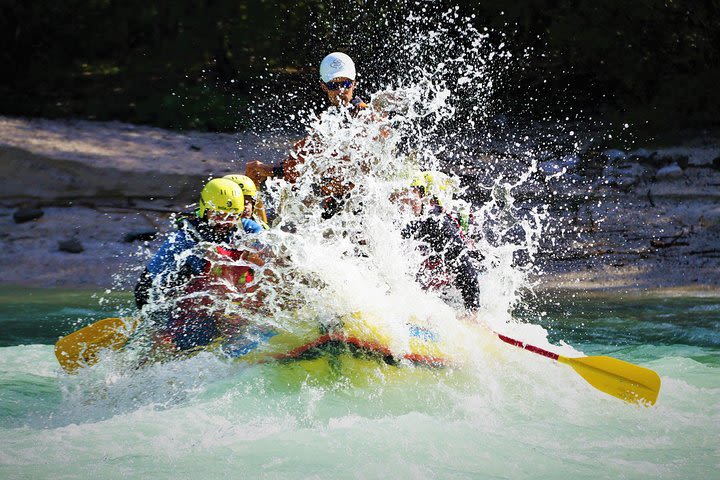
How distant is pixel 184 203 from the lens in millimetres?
11242

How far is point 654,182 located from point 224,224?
765cm

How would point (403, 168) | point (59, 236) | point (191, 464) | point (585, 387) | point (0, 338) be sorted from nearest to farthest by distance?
point (191, 464) < point (585, 387) < point (403, 168) < point (0, 338) < point (59, 236)

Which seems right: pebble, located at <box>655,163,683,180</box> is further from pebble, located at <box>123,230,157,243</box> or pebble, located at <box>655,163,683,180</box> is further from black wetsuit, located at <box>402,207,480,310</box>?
black wetsuit, located at <box>402,207,480,310</box>

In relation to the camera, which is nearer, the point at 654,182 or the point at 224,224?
the point at 224,224

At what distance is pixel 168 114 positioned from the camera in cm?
1355

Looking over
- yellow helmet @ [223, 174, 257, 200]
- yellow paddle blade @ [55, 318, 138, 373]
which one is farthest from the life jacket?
yellow helmet @ [223, 174, 257, 200]

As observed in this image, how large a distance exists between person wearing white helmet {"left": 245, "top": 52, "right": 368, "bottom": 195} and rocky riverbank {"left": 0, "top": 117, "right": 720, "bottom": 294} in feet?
12.4

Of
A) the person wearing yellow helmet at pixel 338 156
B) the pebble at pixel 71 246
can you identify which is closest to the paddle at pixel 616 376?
the person wearing yellow helmet at pixel 338 156

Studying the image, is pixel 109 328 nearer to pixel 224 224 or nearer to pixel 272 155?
pixel 224 224

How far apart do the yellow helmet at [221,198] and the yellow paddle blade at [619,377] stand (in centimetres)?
220

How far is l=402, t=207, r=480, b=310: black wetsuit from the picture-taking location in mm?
6516

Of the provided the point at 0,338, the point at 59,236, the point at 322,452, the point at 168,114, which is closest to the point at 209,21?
the point at 168,114

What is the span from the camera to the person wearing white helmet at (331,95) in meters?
6.54

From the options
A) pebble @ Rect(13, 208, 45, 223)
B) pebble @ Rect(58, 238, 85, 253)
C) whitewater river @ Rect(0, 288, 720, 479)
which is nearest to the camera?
whitewater river @ Rect(0, 288, 720, 479)
